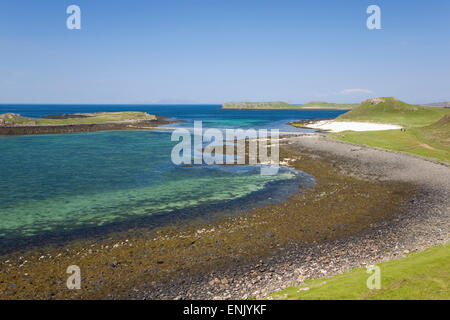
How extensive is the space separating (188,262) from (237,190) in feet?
60.5

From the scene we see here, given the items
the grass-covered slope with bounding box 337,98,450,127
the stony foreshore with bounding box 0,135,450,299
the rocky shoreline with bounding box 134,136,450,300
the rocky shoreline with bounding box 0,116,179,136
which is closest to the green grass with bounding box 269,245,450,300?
the rocky shoreline with bounding box 134,136,450,300

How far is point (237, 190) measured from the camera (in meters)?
36.6

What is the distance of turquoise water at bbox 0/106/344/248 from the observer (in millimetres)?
26906

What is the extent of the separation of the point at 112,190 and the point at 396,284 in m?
33.3

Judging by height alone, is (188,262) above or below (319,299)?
below

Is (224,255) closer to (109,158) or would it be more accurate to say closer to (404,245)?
(404,245)

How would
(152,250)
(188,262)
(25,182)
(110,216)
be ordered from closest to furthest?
1. (188,262)
2. (152,250)
3. (110,216)
4. (25,182)

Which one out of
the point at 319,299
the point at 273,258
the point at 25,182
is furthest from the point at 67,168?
the point at 319,299

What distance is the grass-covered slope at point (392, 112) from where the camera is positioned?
402 ft

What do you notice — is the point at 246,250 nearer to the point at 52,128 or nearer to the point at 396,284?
the point at 396,284

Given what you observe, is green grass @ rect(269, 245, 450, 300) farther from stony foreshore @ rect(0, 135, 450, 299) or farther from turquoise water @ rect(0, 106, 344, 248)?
turquoise water @ rect(0, 106, 344, 248)

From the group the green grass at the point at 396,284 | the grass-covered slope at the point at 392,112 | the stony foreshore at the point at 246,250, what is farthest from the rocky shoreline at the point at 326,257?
the grass-covered slope at the point at 392,112

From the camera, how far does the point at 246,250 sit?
2041cm
